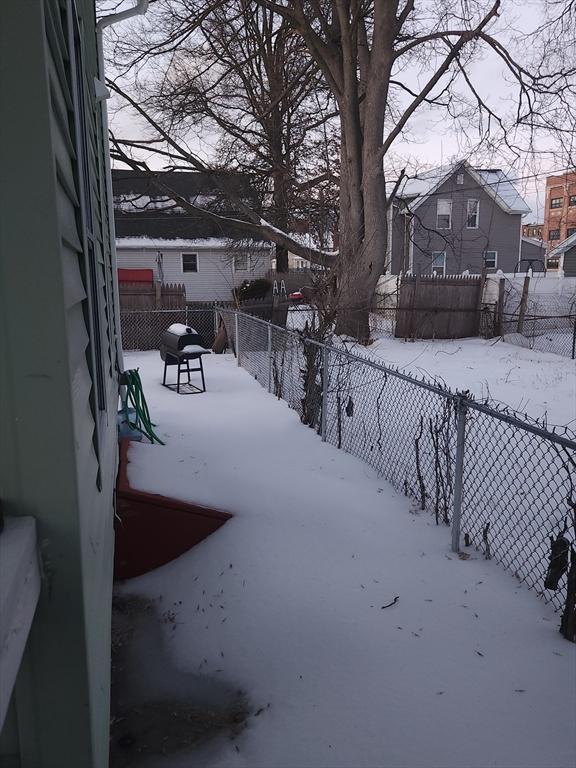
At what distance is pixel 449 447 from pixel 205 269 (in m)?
22.8

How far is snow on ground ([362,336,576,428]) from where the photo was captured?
8.00 metres

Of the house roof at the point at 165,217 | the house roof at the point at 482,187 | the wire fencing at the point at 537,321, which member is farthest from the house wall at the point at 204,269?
the wire fencing at the point at 537,321

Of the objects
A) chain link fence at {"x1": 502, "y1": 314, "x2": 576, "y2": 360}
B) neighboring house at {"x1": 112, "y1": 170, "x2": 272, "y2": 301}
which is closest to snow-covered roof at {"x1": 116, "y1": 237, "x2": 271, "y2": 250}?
neighboring house at {"x1": 112, "y1": 170, "x2": 272, "y2": 301}

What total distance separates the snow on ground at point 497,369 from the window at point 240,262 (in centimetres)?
1066

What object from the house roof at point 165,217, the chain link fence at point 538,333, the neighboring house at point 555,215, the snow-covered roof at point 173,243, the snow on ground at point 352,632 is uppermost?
the neighboring house at point 555,215

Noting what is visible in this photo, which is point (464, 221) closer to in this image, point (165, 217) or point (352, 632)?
point (165, 217)

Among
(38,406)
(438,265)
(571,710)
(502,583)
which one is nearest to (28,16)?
(38,406)

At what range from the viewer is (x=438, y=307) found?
16.8 metres

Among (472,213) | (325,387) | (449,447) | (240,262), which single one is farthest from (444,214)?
(449,447)

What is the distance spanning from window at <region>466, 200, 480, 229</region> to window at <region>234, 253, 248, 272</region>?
488 inches

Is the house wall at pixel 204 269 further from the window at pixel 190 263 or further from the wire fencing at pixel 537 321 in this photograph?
the wire fencing at pixel 537 321

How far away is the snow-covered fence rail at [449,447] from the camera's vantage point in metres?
3.62

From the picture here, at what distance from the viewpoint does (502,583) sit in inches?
129

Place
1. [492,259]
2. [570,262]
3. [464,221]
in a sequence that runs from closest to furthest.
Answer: [464,221], [570,262], [492,259]
